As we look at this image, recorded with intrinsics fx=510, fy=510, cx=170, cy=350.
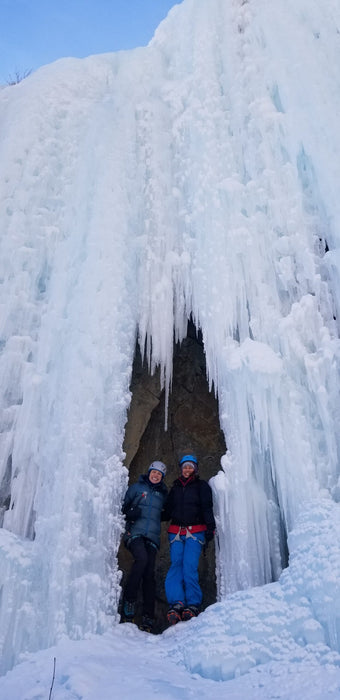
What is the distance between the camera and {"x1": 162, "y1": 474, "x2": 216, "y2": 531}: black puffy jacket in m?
4.63

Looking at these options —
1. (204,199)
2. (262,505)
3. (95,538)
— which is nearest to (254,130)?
(204,199)

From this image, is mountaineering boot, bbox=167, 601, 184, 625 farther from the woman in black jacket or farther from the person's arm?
the person's arm

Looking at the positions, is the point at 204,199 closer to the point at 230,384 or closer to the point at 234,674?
the point at 230,384

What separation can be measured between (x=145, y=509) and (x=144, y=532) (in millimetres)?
201

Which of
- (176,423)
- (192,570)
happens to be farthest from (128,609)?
(176,423)

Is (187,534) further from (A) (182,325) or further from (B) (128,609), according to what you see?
(A) (182,325)

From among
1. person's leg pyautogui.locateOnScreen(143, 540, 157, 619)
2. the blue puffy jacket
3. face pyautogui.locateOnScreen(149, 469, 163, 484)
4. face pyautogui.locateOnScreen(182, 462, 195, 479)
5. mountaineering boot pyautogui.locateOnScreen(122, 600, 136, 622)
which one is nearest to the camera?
mountaineering boot pyautogui.locateOnScreen(122, 600, 136, 622)

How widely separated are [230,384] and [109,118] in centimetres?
416

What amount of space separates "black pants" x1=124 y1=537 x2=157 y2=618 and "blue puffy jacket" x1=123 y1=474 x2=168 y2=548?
2.7 inches

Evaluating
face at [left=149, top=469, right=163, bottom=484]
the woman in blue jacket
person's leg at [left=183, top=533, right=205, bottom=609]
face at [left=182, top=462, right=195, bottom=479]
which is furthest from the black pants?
face at [left=182, top=462, right=195, bottom=479]

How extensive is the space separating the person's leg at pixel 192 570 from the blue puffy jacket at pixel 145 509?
31 centimetres

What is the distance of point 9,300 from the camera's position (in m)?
5.28

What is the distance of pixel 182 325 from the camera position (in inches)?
237

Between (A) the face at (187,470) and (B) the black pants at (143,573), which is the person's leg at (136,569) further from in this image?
(A) the face at (187,470)
